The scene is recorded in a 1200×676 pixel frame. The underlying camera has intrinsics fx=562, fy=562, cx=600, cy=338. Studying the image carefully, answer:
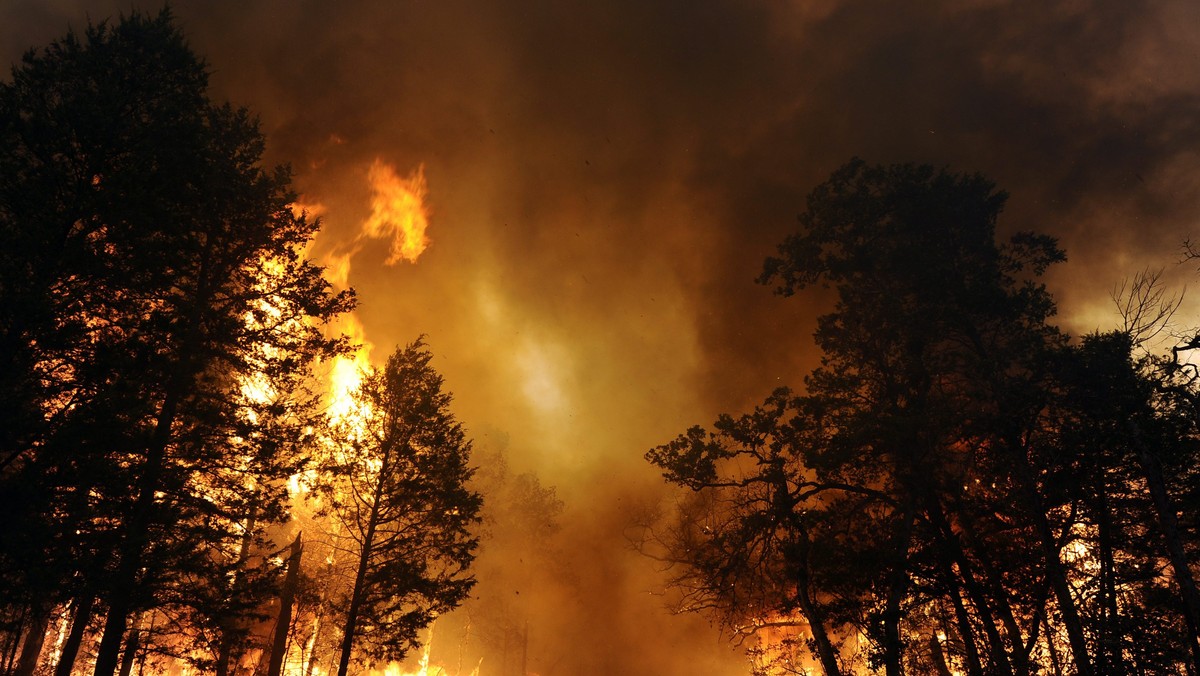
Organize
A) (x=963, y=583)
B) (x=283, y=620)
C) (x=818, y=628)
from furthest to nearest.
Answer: (x=283, y=620) < (x=818, y=628) < (x=963, y=583)

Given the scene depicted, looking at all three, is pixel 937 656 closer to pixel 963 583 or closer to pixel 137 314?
pixel 963 583

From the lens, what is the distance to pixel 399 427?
18.3 metres

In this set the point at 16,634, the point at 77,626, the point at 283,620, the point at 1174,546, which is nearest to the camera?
the point at 77,626

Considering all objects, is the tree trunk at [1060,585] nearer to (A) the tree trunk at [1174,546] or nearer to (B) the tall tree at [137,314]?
(A) the tree trunk at [1174,546]

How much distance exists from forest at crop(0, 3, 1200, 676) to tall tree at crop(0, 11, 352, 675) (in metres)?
0.06

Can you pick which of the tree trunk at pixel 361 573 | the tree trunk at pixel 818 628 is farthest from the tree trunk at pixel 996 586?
the tree trunk at pixel 361 573

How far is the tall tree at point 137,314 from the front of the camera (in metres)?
9.95

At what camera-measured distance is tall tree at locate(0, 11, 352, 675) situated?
9953 mm

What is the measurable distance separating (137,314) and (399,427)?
8156 millimetres

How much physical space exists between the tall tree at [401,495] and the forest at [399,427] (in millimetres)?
110

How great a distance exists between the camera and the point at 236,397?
14.2 m

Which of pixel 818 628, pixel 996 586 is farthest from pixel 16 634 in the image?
pixel 996 586

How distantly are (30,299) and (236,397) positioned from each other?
19.0 feet

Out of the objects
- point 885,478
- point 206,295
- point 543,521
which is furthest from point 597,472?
point 206,295
